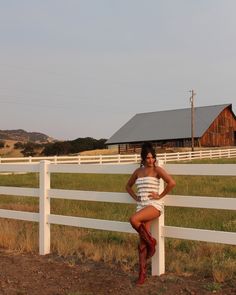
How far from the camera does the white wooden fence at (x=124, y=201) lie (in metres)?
5.46

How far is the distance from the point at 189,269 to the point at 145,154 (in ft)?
5.15

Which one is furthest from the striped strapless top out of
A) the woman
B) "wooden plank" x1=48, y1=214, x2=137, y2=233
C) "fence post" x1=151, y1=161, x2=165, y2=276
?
"wooden plank" x1=48, y1=214, x2=137, y2=233

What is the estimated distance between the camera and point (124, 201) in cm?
622

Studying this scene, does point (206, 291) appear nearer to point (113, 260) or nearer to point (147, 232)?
point (147, 232)

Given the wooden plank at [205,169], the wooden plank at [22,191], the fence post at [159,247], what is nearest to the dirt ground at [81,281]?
the fence post at [159,247]

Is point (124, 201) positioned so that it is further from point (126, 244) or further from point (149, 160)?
point (126, 244)

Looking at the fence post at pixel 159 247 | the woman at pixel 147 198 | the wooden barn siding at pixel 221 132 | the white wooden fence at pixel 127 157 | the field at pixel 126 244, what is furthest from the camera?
the wooden barn siding at pixel 221 132

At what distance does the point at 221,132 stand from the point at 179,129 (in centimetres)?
716

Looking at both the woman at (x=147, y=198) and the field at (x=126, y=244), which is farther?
the field at (x=126, y=244)

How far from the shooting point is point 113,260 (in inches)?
265

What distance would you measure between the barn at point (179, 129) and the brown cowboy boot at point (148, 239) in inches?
2132

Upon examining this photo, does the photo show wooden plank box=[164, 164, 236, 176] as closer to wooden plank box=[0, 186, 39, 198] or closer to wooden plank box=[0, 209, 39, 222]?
wooden plank box=[0, 186, 39, 198]

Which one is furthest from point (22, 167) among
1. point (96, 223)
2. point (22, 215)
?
point (96, 223)

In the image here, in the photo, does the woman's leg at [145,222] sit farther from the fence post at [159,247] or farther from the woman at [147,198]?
the fence post at [159,247]
